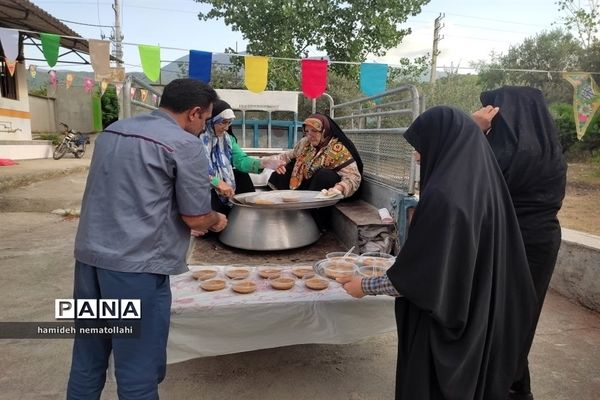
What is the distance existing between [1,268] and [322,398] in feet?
11.7

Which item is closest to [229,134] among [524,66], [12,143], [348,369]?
[348,369]

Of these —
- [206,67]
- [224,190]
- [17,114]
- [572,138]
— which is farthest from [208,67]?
[572,138]

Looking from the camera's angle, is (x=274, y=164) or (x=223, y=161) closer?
(x=223, y=161)

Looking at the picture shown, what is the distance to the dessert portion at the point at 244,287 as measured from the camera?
1982 mm

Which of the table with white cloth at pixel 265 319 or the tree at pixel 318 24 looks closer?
the table with white cloth at pixel 265 319

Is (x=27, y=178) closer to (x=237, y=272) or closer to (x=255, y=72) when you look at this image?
(x=255, y=72)

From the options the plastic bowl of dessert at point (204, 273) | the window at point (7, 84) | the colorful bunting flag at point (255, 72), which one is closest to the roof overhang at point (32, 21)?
the window at point (7, 84)

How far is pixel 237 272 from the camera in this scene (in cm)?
228

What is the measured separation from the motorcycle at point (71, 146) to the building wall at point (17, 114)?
103 centimetres

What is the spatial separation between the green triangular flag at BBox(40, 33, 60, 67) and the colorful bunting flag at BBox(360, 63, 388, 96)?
13.7ft

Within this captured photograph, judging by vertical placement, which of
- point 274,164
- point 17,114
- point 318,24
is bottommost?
point 274,164

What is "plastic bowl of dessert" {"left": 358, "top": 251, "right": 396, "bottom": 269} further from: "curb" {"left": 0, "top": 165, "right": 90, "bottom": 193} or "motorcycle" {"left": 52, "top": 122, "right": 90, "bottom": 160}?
"motorcycle" {"left": 52, "top": 122, "right": 90, "bottom": 160}

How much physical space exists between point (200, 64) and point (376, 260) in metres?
3.79

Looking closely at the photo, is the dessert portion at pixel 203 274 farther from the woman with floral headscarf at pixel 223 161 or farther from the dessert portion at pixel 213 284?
the woman with floral headscarf at pixel 223 161
